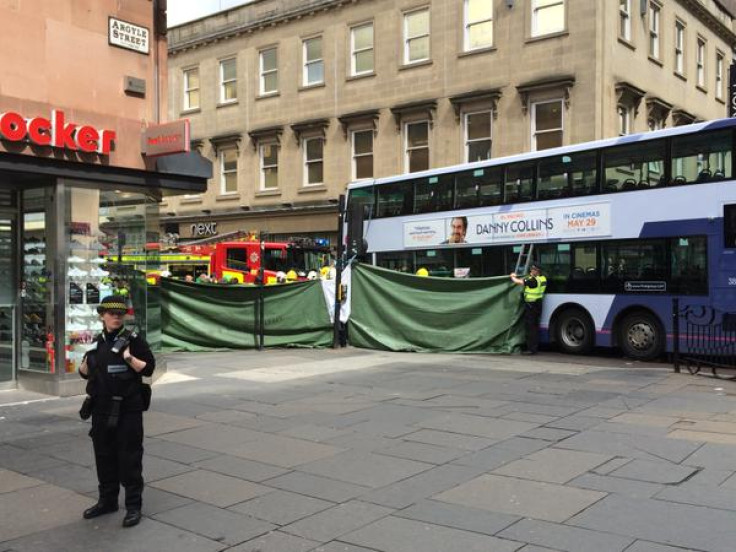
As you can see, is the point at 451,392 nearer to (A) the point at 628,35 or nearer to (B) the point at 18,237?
(B) the point at 18,237

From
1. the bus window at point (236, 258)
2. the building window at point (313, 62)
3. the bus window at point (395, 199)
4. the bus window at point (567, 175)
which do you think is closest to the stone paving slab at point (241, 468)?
the bus window at point (567, 175)

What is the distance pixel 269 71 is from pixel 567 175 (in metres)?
19.6

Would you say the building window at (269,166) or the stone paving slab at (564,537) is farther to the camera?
the building window at (269,166)

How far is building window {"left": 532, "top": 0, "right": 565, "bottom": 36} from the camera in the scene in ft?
77.1

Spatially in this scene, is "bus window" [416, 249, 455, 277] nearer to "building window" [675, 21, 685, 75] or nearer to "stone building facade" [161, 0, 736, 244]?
"stone building facade" [161, 0, 736, 244]

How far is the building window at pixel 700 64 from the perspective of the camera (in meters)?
30.0

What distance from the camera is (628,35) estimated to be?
24.6m

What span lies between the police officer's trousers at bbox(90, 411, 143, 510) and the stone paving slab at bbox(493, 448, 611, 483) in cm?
283

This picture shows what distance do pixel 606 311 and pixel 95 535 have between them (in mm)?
11212

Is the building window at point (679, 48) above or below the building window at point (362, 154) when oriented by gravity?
above

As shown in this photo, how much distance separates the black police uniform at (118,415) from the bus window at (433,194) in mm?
12313

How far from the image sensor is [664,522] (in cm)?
475

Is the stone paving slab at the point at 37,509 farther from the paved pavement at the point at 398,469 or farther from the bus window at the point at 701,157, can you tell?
the bus window at the point at 701,157

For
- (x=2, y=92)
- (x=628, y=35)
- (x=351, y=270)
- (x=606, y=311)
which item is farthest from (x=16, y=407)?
(x=628, y=35)
